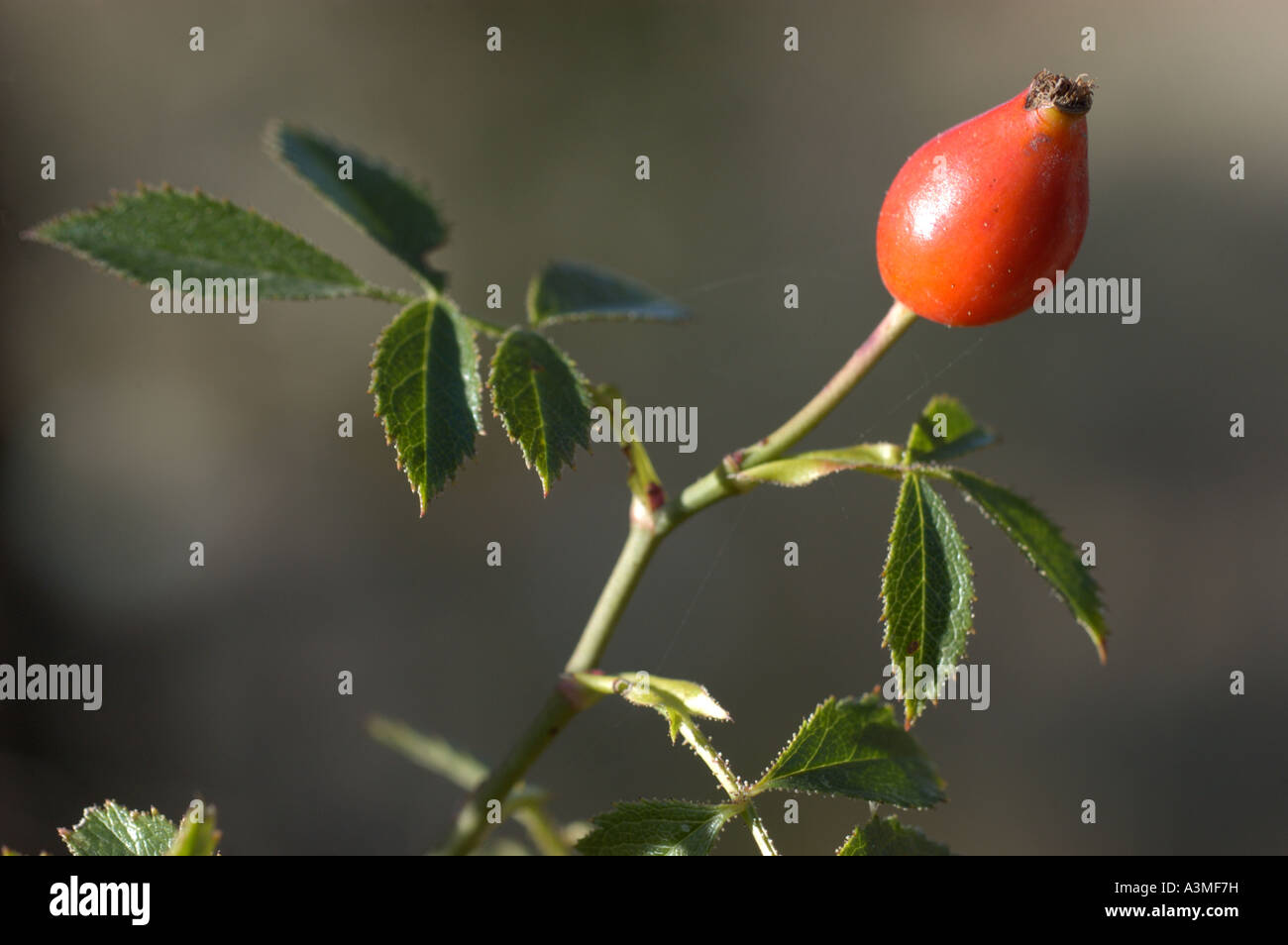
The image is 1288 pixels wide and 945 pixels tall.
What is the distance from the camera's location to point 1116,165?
4.84m

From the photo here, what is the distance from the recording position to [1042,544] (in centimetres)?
114

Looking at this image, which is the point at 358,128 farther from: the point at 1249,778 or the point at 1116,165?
the point at 1249,778

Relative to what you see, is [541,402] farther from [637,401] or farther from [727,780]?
[637,401]

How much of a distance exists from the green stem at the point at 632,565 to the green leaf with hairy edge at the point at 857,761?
229 millimetres

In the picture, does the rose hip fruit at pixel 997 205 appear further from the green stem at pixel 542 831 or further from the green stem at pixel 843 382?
the green stem at pixel 542 831

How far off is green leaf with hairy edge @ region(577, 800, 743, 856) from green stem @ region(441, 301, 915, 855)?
0.12 m

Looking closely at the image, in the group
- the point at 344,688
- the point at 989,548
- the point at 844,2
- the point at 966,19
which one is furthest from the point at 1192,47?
the point at 344,688

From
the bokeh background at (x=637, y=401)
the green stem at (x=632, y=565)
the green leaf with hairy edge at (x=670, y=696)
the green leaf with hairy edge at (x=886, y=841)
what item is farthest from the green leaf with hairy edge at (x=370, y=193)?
the bokeh background at (x=637, y=401)

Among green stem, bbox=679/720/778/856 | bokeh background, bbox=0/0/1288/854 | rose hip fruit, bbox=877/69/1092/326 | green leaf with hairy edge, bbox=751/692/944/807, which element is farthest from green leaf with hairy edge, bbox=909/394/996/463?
bokeh background, bbox=0/0/1288/854

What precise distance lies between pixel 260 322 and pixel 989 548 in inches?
131

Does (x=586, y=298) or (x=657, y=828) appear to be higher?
(x=586, y=298)

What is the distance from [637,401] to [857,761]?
336 centimetres

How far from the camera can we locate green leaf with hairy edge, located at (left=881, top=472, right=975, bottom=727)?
1058mm

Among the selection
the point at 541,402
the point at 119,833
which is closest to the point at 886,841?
the point at 541,402
